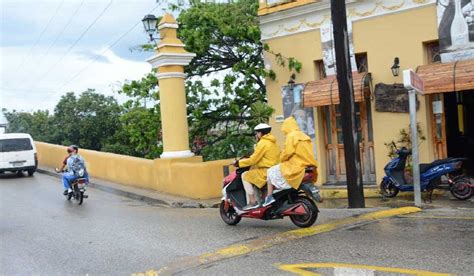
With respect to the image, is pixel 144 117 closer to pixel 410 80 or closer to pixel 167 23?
pixel 167 23

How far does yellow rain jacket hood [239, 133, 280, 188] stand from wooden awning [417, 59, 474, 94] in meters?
4.65

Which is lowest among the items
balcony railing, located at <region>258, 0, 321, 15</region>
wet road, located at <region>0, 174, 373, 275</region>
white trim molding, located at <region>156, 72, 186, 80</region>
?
wet road, located at <region>0, 174, 373, 275</region>

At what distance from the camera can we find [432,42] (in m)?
12.3

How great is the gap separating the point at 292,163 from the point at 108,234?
338 cm

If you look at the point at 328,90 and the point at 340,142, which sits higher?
the point at 328,90

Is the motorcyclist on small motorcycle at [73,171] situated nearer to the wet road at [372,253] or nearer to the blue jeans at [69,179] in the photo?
the blue jeans at [69,179]

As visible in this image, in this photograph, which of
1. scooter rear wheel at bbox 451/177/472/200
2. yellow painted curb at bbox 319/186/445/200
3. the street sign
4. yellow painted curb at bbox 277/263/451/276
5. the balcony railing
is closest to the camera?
yellow painted curb at bbox 277/263/451/276

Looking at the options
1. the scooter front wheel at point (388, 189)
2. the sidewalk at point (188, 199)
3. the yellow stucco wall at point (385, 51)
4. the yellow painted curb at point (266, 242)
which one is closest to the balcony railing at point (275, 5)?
the yellow stucco wall at point (385, 51)

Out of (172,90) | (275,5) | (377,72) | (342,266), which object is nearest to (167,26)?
(172,90)

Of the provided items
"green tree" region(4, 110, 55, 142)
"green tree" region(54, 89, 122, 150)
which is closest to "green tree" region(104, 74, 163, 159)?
"green tree" region(54, 89, 122, 150)

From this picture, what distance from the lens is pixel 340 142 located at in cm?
1414

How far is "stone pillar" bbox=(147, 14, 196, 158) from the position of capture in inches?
539

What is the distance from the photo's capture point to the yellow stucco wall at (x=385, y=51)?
12.3 m

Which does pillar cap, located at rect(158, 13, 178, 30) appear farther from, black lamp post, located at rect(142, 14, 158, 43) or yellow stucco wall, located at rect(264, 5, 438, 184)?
yellow stucco wall, located at rect(264, 5, 438, 184)
